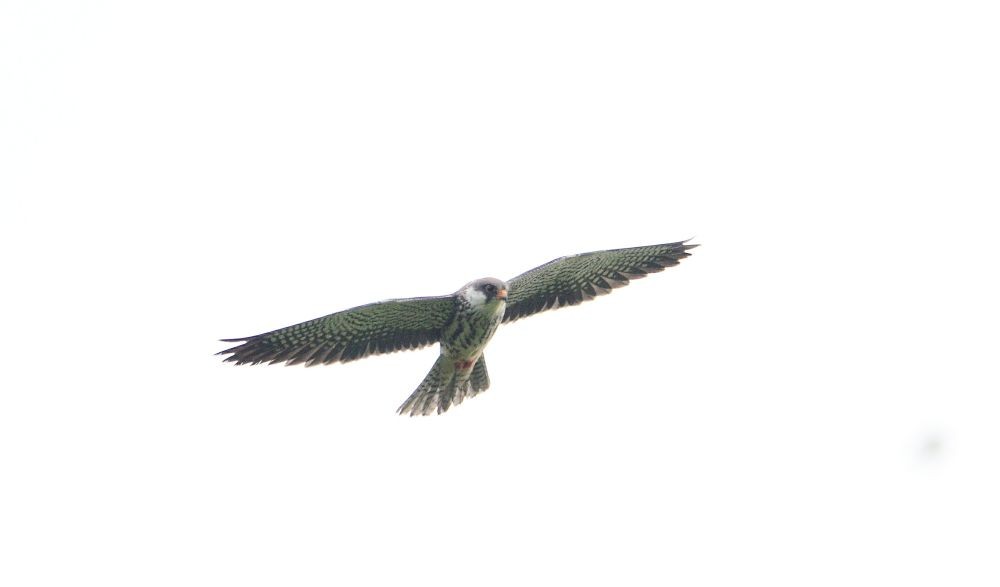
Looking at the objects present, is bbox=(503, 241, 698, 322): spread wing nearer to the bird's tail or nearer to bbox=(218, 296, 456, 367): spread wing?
the bird's tail

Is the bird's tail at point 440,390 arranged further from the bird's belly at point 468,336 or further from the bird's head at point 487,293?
the bird's head at point 487,293

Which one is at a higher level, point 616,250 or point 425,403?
point 616,250

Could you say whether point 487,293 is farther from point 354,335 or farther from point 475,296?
point 354,335

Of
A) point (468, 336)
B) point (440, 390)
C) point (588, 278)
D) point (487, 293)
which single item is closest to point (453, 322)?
point (468, 336)

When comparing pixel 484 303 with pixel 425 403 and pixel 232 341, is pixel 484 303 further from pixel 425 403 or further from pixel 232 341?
pixel 232 341

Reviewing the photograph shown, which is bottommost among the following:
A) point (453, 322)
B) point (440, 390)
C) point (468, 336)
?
point (440, 390)

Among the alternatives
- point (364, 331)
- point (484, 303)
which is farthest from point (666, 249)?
point (364, 331)

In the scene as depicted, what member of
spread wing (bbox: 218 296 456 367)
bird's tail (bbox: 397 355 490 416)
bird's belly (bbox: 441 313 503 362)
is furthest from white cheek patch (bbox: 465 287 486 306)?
bird's tail (bbox: 397 355 490 416)
